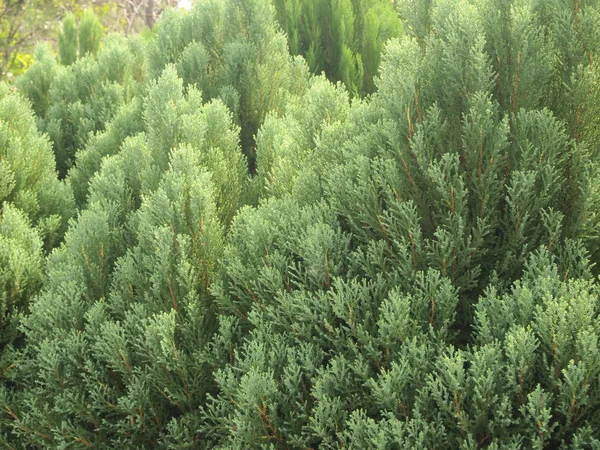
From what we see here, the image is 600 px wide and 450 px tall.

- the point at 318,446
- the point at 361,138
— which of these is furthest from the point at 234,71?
the point at 318,446

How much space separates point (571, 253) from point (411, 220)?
66cm

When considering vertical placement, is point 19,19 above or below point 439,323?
above

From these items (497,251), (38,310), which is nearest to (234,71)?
(38,310)

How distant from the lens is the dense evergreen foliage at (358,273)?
220 cm

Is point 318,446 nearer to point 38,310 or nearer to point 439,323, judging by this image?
point 439,323

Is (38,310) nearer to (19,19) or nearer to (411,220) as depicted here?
(411,220)

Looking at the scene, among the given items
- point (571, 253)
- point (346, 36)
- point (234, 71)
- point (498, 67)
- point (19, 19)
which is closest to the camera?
point (571, 253)

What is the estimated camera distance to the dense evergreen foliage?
86.5 inches

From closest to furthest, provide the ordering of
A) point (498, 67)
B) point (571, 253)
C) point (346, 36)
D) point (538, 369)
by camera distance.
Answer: point (538, 369) < point (571, 253) < point (498, 67) < point (346, 36)

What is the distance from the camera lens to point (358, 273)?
2.65m

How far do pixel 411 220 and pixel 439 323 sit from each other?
46cm

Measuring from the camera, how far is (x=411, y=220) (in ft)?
8.18

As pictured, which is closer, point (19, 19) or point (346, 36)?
point (346, 36)

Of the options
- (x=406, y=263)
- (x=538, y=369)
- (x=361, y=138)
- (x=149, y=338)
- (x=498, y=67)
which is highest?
(x=498, y=67)
